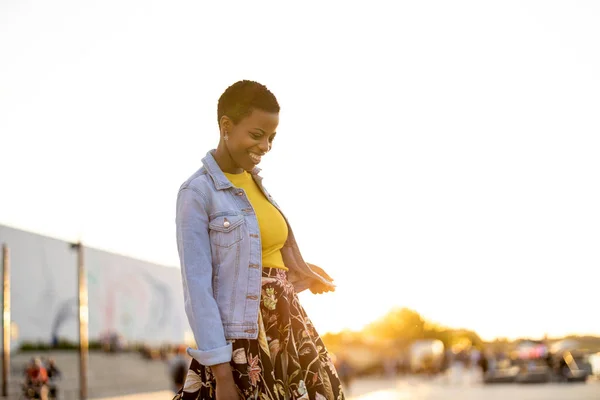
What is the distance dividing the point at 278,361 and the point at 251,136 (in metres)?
0.73

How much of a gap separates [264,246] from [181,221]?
0.98 ft

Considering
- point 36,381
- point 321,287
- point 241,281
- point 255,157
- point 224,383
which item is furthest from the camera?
point 36,381

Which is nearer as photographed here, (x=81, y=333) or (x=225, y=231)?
(x=225, y=231)

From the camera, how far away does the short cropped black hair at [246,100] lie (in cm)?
278

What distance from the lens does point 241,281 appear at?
2719 millimetres

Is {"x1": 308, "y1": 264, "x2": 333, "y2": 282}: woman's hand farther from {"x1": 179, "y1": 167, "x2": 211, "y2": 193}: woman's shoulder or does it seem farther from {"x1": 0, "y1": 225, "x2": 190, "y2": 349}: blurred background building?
{"x1": 0, "y1": 225, "x2": 190, "y2": 349}: blurred background building

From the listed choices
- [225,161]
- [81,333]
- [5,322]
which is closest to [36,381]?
[81,333]

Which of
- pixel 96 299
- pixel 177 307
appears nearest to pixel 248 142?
pixel 96 299

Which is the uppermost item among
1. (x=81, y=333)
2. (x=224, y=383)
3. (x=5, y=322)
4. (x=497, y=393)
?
(x=5, y=322)

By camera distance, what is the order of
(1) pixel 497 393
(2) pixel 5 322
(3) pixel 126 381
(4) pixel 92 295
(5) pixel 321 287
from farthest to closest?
(4) pixel 92 295 < (3) pixel 126 381 < (2) pixel 5 322 < (1) pixel 497 393 < (5) pixel 321 287

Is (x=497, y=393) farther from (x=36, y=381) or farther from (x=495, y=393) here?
(x=36, y=381)

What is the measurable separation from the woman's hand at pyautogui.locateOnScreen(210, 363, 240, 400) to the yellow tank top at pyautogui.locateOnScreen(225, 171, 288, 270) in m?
0.40

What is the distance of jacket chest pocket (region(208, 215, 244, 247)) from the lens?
2746mm

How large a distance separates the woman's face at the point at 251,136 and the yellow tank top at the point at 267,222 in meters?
0.09
